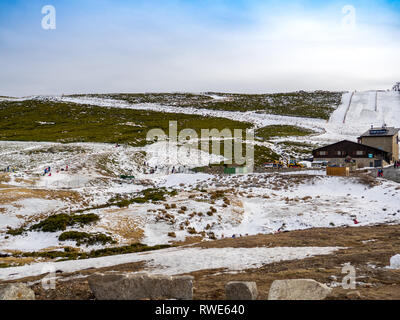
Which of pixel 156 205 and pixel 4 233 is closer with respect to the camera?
pixel 4 233

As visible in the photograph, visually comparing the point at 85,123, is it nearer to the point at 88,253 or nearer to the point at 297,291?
the point at 88,253

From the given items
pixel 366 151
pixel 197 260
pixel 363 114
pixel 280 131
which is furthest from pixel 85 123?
pixel 363 114

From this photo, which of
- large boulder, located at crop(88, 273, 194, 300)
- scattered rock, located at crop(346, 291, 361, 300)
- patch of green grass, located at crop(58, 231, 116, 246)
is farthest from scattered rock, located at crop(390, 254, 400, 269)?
patch of green grass, located at crop(58, 231, 116, 246)

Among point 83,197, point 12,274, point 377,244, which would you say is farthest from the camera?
point 83,197

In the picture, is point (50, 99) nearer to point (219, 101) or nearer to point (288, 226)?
point (219, 101)

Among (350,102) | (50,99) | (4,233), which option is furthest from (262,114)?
(4,233)
